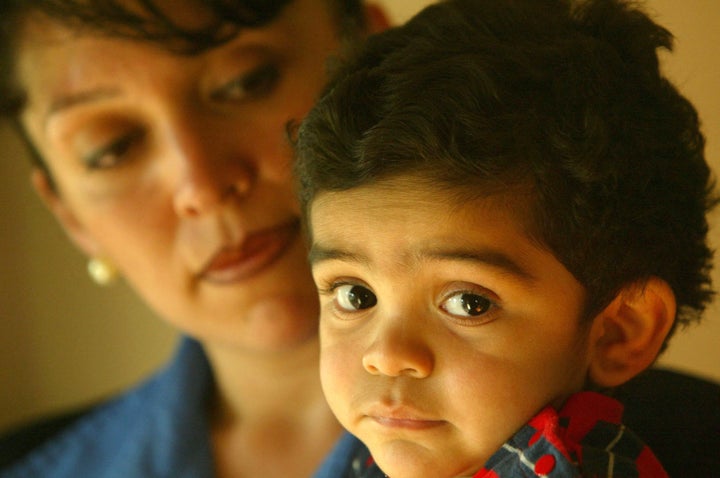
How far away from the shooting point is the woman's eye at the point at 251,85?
103 centimetres

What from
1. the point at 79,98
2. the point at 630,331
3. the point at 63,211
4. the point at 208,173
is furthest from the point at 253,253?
the point at 630,331

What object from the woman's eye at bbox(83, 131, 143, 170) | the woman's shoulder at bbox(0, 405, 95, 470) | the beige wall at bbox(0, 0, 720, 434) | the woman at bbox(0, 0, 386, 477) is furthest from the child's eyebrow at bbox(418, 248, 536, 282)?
the beige wall at bbox(0, 0, 720, 434)

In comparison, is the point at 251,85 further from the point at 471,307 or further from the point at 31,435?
the point at 31,435

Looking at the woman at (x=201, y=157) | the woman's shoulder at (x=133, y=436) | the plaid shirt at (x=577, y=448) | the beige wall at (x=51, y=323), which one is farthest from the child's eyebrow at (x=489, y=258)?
the beige wall at (x=51, y=323)

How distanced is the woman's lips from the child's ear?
0.46m

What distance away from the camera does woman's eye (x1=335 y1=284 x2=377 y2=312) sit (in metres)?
0.72

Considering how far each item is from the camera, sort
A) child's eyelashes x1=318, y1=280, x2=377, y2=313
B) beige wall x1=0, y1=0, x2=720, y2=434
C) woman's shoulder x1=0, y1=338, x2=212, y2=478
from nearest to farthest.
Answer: child's eyelashes x1=318, y1=280, x2=377, y2=313
woman's shoulder x1=0, y1=338, x2=212, y2=478
beige wall x1=0, y1=0, x2=720, y2=434

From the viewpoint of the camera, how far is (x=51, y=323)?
2133mm

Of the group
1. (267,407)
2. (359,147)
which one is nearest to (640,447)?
(359,147)

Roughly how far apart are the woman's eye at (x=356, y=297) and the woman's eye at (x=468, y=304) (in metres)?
0.08

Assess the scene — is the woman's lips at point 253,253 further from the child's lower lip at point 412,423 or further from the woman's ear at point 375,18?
the child's lower lip at point 412,423

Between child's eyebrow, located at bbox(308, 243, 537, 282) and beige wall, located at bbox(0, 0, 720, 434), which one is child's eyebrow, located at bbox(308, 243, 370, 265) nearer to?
child's eyebrow, located at bbox(308, 243, 537, 282)

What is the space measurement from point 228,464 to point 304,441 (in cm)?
12

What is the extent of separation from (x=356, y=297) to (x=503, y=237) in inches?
5.6
